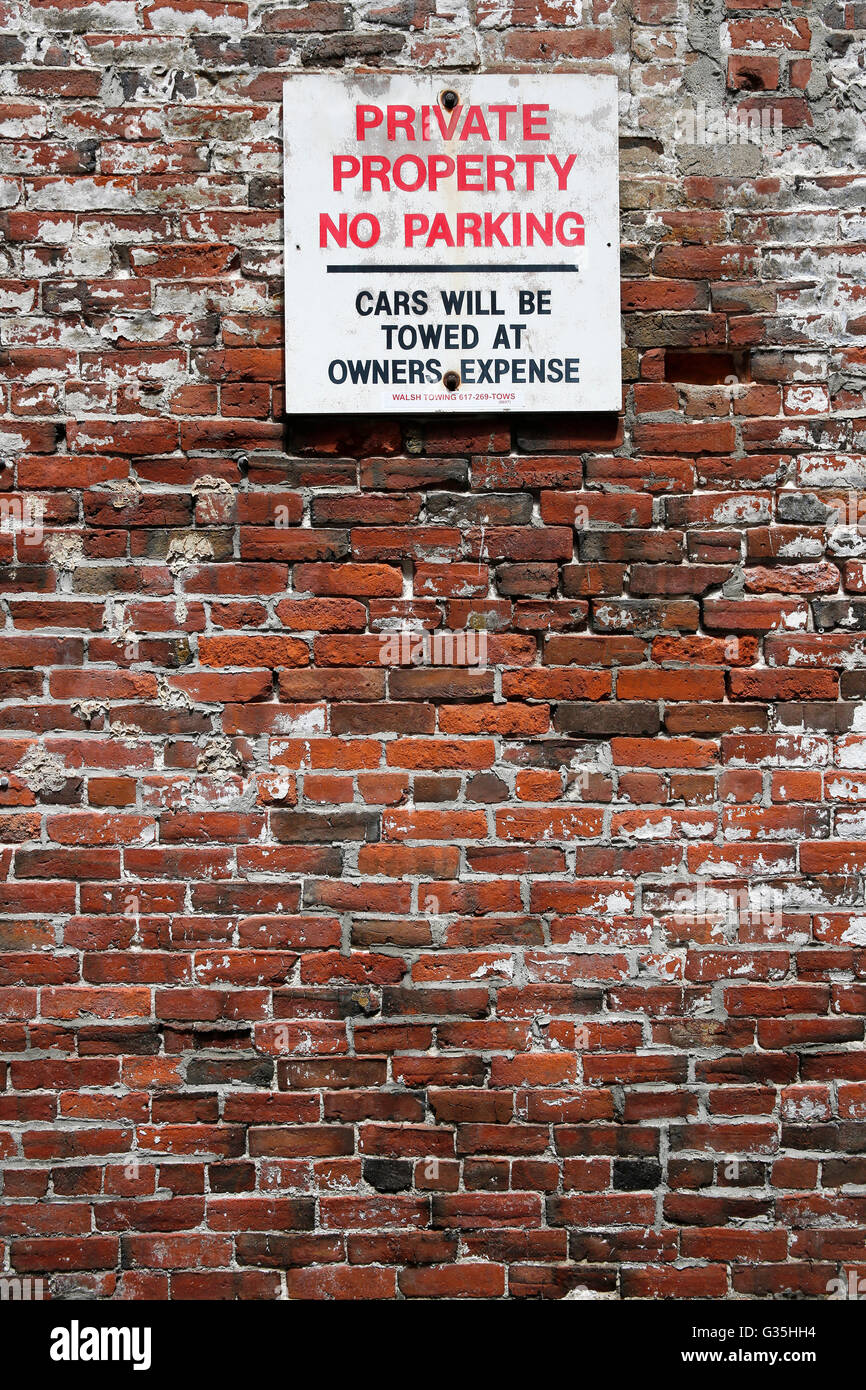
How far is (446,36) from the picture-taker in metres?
2.39

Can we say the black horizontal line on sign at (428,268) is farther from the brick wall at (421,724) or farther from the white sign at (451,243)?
the brick wall at (421,724)

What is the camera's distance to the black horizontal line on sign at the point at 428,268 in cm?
238

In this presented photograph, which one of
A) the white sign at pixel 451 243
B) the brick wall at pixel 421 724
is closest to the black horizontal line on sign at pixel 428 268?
the white sign at pixel 451 243

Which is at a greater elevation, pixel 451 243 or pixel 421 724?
pixel 451 243

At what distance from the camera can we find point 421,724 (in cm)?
240

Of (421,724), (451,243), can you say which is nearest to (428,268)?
(451,243)

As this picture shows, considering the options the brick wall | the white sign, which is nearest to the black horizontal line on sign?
the white sign

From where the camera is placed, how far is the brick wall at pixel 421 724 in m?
2.38

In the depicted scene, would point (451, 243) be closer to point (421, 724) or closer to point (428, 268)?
point (428, 268)

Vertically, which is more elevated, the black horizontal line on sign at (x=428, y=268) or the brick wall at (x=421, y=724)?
the black horizontal line on sign at (x=428, y=268)

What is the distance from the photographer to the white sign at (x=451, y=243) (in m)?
2.37

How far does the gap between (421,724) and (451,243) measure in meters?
1.06

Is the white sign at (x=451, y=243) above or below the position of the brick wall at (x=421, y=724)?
above

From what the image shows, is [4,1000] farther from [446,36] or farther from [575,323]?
[446,36]
